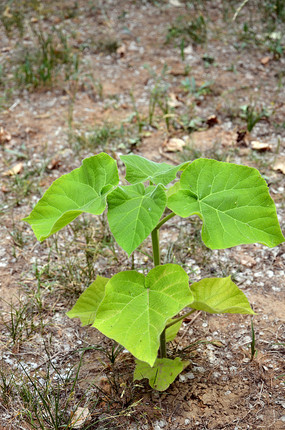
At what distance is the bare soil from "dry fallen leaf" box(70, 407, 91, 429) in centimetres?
3

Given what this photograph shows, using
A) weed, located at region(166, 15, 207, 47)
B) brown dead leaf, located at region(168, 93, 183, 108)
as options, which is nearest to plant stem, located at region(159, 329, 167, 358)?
brown dead leaf, located at region(168, 93, 183, 108)

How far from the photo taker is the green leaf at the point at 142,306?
141cm

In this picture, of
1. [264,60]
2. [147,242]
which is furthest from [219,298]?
[264,60]

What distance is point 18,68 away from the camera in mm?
4305

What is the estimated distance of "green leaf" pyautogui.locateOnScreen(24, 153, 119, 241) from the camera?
1571mm

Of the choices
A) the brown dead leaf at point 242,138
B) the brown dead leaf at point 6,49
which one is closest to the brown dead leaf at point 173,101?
the brown dead leaf at point 242,138

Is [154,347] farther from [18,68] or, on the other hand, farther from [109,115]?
[18,68]

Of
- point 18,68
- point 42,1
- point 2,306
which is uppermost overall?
point 42,1

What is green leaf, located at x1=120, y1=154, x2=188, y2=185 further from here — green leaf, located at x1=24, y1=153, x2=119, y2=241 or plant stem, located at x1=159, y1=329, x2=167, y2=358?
plant stem, located at x1=159, y1=329, x2=167, y2=358

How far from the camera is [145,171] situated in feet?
5.37

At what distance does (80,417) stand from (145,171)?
37.9 inches

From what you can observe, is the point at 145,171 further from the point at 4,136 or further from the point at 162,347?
the point at 4,136

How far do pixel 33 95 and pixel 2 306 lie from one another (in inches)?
96.0

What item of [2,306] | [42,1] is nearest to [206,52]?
[42,1]
